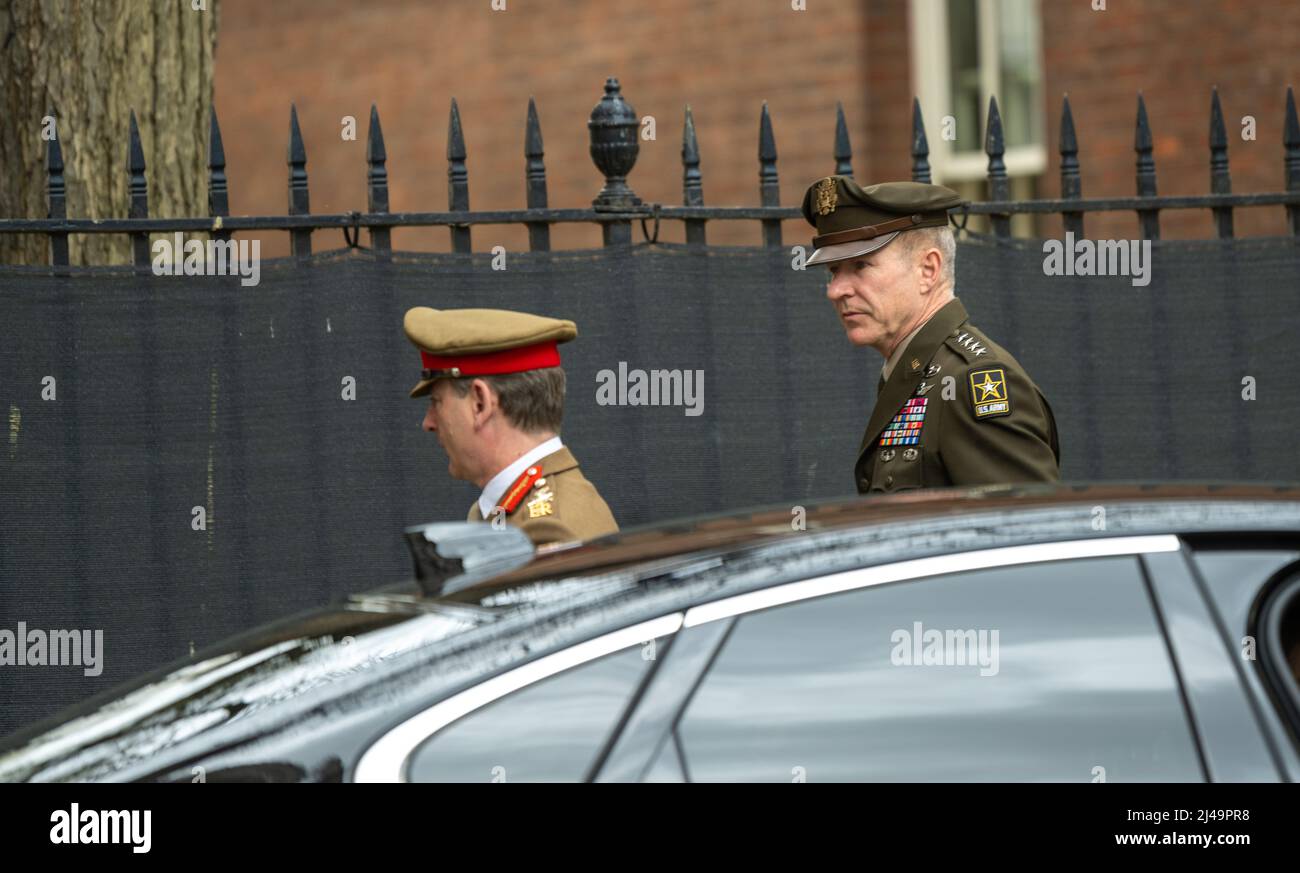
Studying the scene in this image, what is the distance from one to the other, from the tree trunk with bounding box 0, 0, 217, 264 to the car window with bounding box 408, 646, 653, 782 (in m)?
3.90

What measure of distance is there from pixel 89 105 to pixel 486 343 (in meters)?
2.57

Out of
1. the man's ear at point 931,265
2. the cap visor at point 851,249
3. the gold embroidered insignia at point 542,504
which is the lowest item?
the gold embroidered insignia at point 542,504

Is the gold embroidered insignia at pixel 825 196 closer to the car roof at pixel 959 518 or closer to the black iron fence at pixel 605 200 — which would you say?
the black iron fence at pixel 605 200

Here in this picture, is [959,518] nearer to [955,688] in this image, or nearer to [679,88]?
[955,688]

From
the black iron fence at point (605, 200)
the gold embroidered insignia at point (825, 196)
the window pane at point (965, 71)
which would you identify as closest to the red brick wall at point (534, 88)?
the window pane at point (965, 71)

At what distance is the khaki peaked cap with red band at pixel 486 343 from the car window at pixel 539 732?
5.47 feet

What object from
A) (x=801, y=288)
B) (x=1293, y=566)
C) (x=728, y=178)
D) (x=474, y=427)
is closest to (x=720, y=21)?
(x=728, y=178)

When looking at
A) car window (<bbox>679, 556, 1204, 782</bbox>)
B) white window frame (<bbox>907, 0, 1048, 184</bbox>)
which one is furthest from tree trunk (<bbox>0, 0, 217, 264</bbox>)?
white window frame (<bbox>907, 0, 1048, 184</bbox>)

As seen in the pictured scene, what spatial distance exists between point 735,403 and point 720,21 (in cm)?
608

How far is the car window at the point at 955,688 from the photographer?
1970mm

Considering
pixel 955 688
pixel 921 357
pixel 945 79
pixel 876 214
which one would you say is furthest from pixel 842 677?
pixel 945 79

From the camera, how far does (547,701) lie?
6.59 feet
